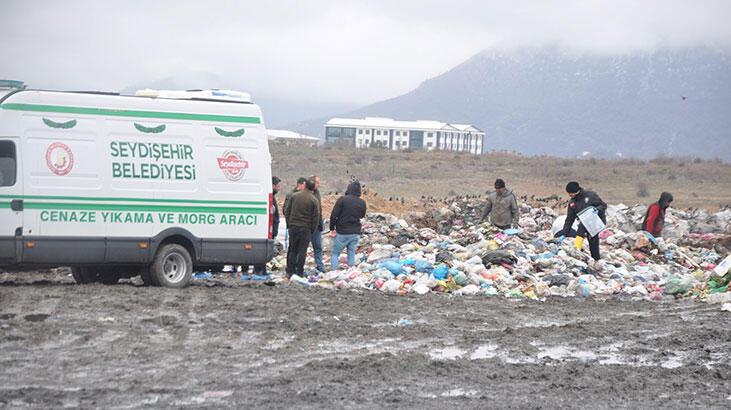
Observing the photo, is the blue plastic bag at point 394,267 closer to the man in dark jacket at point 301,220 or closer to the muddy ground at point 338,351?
the man in dark jacket at point 301,220

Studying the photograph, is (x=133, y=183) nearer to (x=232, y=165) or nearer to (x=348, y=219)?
(x=232, y=165)

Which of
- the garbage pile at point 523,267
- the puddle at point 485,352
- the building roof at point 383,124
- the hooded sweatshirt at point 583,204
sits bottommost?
the building roof at point 383,124

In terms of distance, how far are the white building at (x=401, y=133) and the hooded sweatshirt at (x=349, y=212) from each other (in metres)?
131

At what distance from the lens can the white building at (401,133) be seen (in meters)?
156

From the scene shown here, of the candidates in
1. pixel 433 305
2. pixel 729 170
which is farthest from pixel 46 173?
pixel 729 170

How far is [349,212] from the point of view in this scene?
1998 cm

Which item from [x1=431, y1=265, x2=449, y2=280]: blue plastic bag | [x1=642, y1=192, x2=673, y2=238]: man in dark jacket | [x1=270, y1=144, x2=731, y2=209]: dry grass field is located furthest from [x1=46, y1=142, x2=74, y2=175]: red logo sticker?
[x1=270, y1=144, x2=731, y2=209]: dry grass field

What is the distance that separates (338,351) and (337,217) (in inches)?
328

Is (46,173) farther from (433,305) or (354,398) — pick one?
(354,398)

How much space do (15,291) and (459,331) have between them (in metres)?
5.73

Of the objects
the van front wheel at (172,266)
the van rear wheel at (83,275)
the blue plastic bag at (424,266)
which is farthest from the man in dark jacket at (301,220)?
the van rear wheel at (83,275)

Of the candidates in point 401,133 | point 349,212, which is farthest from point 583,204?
point 401,133

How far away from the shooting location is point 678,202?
182 ft

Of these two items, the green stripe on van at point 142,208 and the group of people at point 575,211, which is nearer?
the green stripe on van at point 142,208
